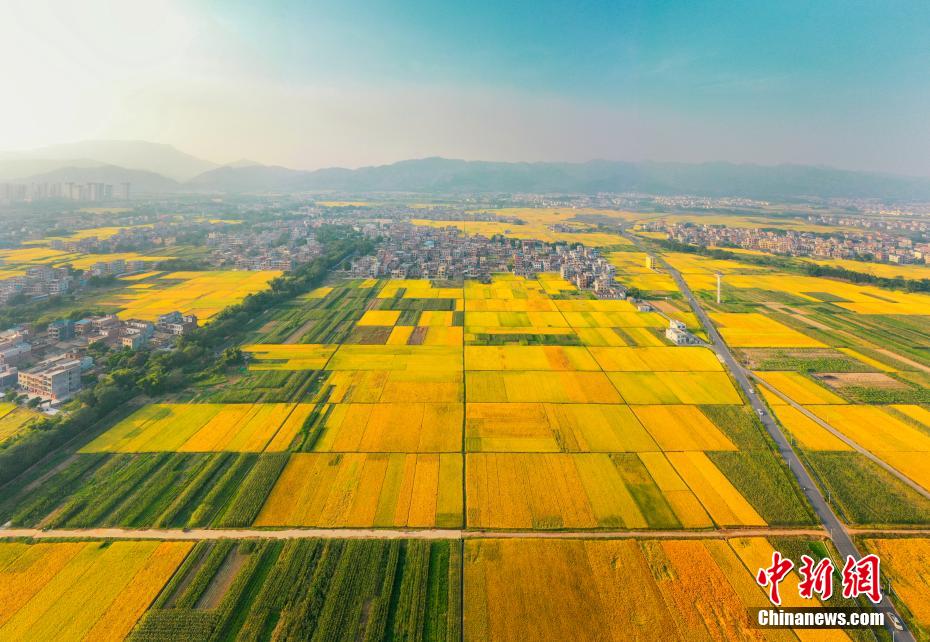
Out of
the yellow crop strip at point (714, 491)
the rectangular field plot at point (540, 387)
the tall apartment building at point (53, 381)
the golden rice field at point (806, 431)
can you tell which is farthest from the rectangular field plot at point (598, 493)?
the tall apartment building at point (53, 381)

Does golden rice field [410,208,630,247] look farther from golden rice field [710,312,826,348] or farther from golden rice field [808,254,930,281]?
golden rice field [710,312,826,348]

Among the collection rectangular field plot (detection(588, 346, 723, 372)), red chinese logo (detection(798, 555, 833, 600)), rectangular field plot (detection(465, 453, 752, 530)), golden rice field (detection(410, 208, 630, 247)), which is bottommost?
red chinese logo (detection(798, 555, 833, 600))

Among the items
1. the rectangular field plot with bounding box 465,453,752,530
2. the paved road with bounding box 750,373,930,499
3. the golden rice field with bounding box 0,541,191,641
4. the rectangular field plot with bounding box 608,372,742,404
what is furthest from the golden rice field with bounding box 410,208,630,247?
the golden rice field with bounding box 0,541,191,641

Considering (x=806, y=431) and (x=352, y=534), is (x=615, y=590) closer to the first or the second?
(x=352, y=534)

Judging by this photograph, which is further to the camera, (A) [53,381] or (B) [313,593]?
(A) [53,381]

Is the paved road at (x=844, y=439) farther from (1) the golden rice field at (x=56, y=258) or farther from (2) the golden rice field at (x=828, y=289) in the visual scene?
(1) the golden rice field at (x=56, y=258)

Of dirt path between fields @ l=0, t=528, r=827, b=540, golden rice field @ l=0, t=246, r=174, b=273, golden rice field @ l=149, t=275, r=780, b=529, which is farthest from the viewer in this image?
golden rice field @ l=0, t=246, r=174, b=273

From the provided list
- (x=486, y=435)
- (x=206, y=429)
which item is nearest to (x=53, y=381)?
(x=206, y=429)
